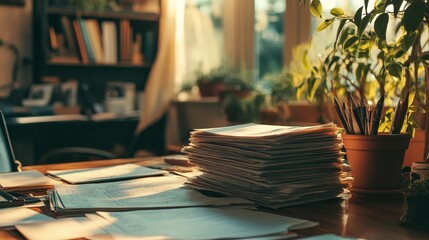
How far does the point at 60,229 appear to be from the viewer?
3.38 feet

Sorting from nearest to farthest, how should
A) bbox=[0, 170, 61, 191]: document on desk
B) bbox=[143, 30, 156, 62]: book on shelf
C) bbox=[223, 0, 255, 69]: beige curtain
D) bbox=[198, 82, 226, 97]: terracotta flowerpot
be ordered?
bbox=[0, 170, 61, 191]: document on desk < bbox=[198, 82, 226, 97]: terracotta flowerpot < bbox=[223, 0, 255, 69]: beige curtain < bbox=[143, 30, 156, 62]: book on shelf

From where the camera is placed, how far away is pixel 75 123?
12.7ft

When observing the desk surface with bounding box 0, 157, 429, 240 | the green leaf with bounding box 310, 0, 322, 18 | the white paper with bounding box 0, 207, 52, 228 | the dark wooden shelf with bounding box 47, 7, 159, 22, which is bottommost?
the desk surface with bounding box 0, 157, 429, 240

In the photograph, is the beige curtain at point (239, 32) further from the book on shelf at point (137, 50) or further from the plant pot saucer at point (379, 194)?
the plant pot saucer at point (379, 194)

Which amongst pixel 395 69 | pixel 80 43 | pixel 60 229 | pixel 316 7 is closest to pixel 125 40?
pixel 80 43

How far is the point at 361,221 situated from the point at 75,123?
9.74ft

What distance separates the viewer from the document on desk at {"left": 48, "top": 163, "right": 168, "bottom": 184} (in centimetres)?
155

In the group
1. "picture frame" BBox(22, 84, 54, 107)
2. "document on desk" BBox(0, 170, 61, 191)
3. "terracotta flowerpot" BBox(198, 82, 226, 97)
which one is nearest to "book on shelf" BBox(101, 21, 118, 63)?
"picture frame" BBox(22, 84, 54, 107)

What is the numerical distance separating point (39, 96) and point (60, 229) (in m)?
3.08

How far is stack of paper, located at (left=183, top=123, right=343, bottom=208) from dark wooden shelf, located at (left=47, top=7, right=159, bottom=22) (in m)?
2.96

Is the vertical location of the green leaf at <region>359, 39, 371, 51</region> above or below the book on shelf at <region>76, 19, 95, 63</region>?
below

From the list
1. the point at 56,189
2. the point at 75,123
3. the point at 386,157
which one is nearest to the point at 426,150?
the point at 386,157

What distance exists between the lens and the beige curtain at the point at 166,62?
166 inches

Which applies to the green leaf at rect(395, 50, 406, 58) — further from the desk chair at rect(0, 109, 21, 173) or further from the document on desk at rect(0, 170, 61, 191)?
the desk chair at rect(0, 109, 21, 173)
